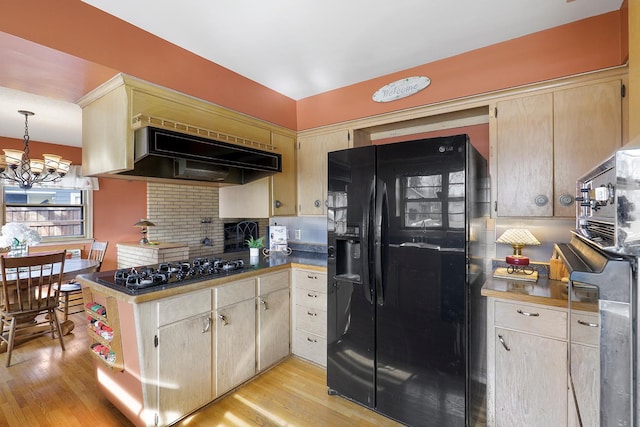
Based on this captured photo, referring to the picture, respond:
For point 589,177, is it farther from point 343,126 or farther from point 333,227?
point 343,126

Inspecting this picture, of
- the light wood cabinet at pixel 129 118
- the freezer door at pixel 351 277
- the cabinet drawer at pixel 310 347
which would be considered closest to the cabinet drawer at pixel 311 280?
the freezer door at pixel 351 277

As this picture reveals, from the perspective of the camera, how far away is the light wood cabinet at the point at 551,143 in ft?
5.79

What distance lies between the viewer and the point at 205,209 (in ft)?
18.4

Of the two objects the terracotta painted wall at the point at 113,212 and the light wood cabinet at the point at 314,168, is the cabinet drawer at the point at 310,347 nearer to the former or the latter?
the light wood cabinet at the point at 314,168

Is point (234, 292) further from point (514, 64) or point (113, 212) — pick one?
point (113, 212)

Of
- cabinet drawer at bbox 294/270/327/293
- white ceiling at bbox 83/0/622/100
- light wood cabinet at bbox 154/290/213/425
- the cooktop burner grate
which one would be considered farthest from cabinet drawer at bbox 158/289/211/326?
white ceiling at bbox 83/0/622/100

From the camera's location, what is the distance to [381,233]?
1.93 meters

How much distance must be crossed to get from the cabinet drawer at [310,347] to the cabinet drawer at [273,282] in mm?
485

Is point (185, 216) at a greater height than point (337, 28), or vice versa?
point (337, 28)

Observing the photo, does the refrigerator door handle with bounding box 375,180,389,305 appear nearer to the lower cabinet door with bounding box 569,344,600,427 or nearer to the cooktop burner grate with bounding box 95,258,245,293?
the lower cabinet door with bounding box 569,344,600,427

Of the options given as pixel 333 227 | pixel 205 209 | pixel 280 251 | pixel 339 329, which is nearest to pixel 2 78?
pixel 333 227

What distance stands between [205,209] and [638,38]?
5.67 meters

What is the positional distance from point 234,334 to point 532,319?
1.96 metres

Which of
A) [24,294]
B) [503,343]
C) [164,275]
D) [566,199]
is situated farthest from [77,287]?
[566,199]
